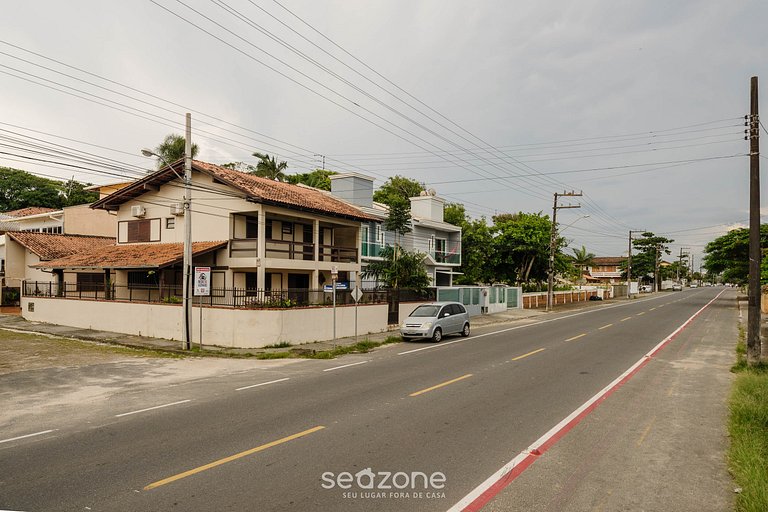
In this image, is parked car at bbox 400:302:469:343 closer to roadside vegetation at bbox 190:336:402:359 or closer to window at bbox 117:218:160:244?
roadside vegetation at bbox 190:336:402:359

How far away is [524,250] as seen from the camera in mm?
49219

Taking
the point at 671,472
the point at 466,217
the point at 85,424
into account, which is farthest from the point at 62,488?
the point at 466,217

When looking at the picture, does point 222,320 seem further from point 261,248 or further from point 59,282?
point 59,282

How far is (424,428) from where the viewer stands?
854 centimetres

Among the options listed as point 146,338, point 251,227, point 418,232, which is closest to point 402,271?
point 251,227

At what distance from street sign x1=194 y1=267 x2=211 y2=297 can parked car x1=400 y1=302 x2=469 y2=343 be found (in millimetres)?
8606

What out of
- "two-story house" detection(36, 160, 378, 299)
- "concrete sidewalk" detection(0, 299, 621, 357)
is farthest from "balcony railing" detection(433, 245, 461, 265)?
"two-story house" detection(36, 160, 378, 299)

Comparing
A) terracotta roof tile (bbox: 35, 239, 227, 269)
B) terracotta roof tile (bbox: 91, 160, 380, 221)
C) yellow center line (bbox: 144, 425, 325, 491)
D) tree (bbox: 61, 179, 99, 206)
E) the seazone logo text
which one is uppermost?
tree (bbox: 61, 179, 99, 206)

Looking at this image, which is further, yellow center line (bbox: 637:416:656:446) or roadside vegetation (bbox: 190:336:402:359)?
roadside vegetation (bbox: 190:336:402:359)

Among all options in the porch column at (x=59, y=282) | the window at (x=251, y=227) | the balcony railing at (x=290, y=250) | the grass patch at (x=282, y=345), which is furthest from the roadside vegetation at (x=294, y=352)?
the porch column at (x=59, y=282)

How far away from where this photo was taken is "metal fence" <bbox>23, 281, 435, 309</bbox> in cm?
2086

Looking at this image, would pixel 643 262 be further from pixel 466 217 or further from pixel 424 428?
pixel 424 428

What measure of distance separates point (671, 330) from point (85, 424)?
85.3 ft

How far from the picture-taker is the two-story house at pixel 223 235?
23.8 m
